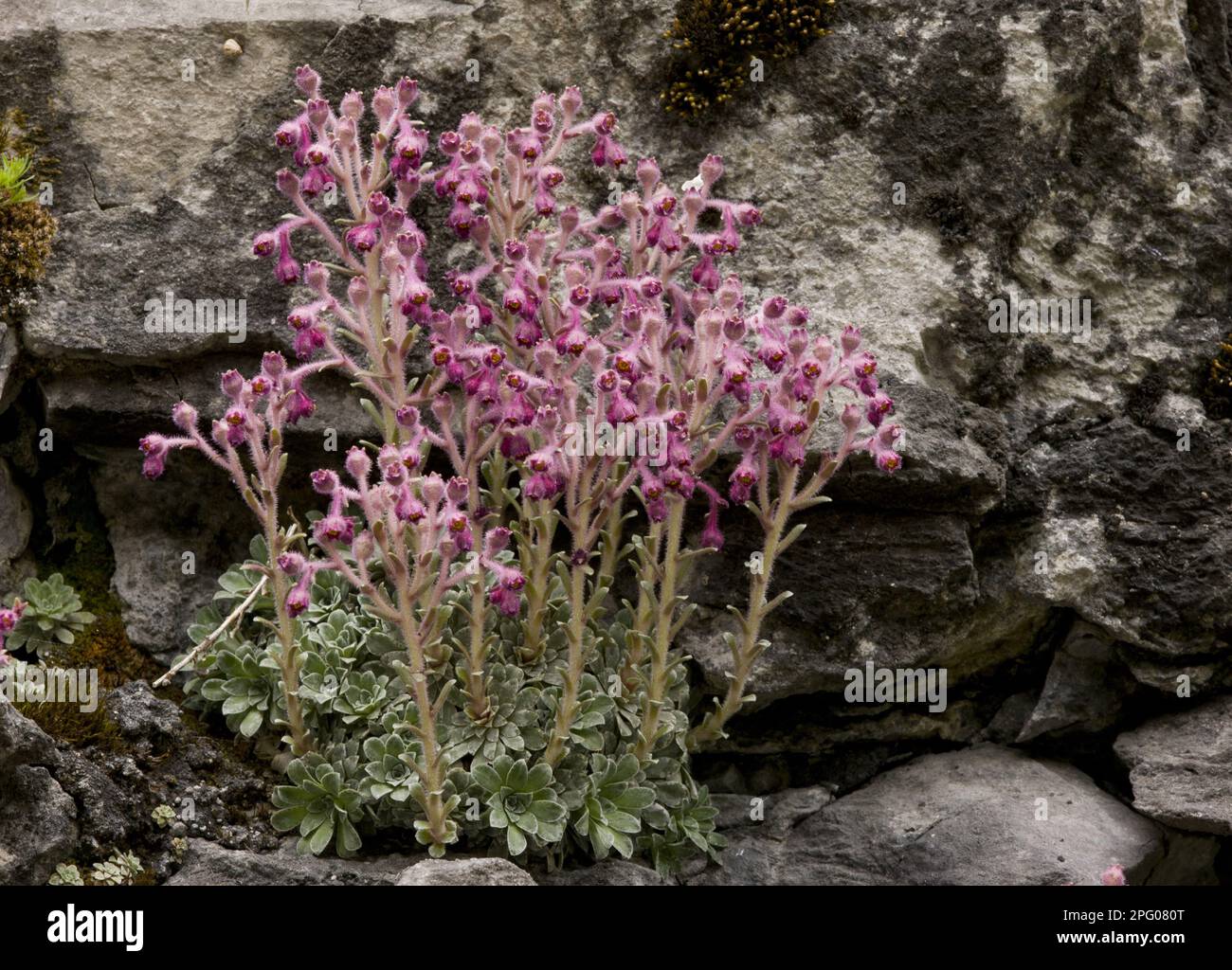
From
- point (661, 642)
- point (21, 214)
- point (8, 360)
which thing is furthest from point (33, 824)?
point (21, 214)

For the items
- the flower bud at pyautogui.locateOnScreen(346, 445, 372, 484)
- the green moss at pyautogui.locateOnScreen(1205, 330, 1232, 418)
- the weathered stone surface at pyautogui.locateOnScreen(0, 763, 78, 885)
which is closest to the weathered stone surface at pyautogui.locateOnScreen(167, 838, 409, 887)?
the weathered stone surface at pyautogui.locateOnScreen(0, 763, 78, 885)

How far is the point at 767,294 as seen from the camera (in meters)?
6.92

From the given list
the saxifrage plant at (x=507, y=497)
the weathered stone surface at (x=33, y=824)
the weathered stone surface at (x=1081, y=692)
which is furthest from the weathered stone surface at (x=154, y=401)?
the weathered stone surface at (x=1081, y=692)

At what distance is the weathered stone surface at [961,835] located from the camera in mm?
6195

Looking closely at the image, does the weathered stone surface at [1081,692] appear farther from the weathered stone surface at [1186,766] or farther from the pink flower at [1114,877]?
the pink flower at [1114,877]

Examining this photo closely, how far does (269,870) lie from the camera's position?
225 inches

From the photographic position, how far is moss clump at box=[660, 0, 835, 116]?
276 inches

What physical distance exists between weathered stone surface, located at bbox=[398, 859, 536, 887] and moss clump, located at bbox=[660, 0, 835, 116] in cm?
373

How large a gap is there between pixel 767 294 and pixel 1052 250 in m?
1.41

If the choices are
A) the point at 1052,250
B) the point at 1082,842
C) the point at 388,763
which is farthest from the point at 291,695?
the point at 1052,250

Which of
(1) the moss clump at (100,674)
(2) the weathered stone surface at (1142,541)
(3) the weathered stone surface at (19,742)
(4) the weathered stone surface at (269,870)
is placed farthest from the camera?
(2) the weathered stone surface at (1142,541)

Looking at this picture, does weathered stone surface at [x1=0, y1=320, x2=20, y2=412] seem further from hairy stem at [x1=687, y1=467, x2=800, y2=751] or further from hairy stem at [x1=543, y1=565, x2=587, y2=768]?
hairy stem at [x1=687, y1=467, x2=800, y2=751]

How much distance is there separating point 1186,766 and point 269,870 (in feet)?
12.9

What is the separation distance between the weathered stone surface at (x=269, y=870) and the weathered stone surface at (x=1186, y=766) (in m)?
3.23
